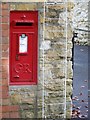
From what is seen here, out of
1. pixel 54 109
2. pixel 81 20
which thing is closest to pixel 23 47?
pixel 54 109

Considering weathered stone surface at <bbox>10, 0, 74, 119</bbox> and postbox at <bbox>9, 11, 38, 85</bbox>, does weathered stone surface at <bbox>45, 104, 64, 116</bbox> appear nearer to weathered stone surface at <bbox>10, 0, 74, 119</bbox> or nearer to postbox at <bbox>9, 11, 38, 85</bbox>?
weathered stone surface at <bbox>10, 0, 74, 119</bbox>

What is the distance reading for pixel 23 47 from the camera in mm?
4895

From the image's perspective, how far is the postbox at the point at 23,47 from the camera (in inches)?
191

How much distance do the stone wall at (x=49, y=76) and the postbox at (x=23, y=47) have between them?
0.06 meters

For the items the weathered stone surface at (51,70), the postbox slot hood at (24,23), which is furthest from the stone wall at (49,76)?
the postbox slot hood at (24,23)

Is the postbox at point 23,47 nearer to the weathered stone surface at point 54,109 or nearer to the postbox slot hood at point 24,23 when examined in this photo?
the postbox slot hood at point 24,23

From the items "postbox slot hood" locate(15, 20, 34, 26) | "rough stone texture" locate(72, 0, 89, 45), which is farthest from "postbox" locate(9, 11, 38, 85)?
"rough stone texture" locate(72, 0, 89, 45)

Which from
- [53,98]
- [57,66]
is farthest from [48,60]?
[53,98]

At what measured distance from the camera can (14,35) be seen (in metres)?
4.88

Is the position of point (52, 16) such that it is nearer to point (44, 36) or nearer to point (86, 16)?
point (44, 36)

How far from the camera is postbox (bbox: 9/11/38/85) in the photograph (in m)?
4.85

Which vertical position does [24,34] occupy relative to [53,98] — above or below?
above

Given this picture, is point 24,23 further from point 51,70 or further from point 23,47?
point 51,70

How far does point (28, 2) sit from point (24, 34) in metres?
0.36
